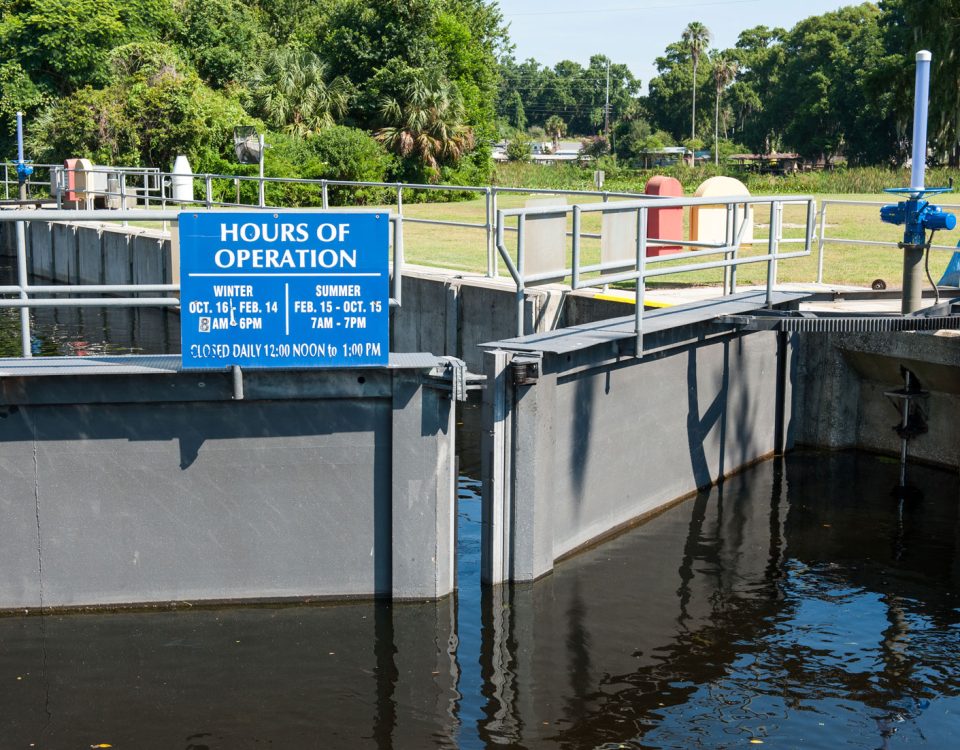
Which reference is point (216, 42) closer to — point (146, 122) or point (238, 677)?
point (146, 122)

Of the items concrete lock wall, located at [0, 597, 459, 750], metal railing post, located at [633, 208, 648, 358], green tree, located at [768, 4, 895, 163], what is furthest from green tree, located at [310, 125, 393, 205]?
green tree, located at [768, 4, 895, 163]

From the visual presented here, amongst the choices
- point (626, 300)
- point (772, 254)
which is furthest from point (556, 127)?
point (772, 254)

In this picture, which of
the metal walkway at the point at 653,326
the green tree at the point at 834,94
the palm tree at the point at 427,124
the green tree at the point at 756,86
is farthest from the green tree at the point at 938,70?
the green tree at the point at 756,86

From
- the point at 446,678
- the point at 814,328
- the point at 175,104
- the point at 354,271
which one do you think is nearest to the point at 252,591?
the point at 446,678

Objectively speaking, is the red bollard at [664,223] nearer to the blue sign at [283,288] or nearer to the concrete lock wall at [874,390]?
the concrete lock wall at [874,390]

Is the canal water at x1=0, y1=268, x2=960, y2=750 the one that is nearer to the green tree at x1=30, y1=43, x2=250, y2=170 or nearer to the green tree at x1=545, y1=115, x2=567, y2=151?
the green tree at x1=30, y1=43, x2=250, y2=170

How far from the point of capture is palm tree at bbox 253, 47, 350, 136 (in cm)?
4928

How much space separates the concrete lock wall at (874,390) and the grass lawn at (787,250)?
1.74 meters

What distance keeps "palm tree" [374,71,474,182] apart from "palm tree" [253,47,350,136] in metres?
2.29

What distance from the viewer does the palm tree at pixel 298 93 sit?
1940 inches

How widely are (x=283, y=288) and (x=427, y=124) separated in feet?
141

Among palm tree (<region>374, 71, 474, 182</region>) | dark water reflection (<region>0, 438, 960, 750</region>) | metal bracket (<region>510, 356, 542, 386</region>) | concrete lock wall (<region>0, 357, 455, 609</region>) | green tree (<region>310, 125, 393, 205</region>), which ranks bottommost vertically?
dark water reflection (<region>0, 438, 960, 750</region>)

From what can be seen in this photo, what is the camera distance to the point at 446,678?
8.20 meters

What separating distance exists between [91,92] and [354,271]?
38727 mm
